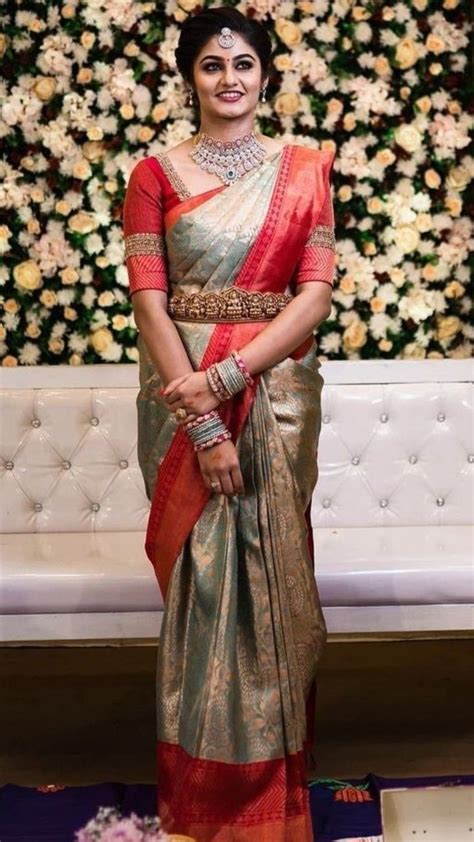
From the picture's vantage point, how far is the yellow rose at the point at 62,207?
3.87 metres

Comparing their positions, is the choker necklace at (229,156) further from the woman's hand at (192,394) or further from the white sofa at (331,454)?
the white sofa at (331,454)

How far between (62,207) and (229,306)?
1.88 meters

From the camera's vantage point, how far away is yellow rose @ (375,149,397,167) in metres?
3.88

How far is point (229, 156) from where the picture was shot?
7.30ft

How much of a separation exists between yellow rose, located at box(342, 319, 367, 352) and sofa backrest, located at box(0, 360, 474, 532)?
1.24 ft

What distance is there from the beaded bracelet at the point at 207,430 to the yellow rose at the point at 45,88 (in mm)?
2130

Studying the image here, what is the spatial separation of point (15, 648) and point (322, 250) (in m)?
2.59

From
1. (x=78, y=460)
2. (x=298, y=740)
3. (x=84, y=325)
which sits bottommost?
(x=298, y=740)

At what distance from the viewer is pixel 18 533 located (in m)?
3.56

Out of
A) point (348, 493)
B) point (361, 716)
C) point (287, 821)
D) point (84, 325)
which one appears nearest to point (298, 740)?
point (287, 821)

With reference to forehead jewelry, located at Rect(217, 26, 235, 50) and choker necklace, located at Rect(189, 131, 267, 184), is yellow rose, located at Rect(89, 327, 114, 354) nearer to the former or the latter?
choker necklace, located at Rect(189, 131, 267, 184)

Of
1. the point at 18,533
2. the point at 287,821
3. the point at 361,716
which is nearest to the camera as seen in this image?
the point at 287,821

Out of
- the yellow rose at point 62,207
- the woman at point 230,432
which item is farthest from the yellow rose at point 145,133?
the woman at point 230,432

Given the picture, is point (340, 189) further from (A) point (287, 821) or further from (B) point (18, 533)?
(A) point (287, 821)
